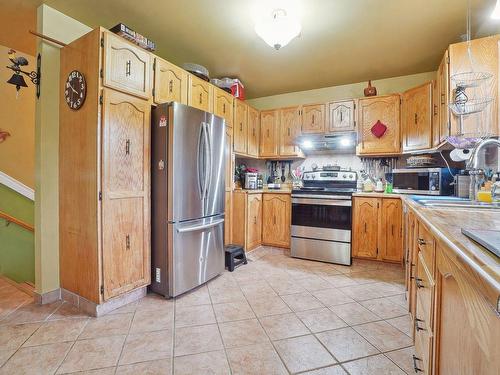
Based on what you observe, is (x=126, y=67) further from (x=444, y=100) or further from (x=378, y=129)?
(x=378, y=129)

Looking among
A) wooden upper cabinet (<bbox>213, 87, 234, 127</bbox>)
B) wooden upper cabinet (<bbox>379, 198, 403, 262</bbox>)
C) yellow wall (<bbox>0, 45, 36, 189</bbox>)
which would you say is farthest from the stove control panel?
yellow wall (<bbox>0, 45, 36, 189</bbox>)

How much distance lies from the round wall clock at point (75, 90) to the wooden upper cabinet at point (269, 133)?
2602mm

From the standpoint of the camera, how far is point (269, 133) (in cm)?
402

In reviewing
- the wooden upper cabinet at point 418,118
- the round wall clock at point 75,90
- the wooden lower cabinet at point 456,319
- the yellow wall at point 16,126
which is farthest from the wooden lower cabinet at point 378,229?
the yellow wall at point 16,126

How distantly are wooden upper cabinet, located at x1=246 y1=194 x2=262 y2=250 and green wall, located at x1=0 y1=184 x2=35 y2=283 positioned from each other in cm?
250

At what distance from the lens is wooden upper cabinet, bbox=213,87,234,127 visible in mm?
3098

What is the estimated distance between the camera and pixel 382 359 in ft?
4.83

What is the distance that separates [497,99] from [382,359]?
2040 millimetres

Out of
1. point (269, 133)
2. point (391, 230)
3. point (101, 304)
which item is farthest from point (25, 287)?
point (391, 230)

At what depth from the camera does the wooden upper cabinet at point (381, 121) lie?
3.27 meters

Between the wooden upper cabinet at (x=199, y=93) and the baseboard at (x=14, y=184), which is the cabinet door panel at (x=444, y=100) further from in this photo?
the baseboard at (x=14, y=184)

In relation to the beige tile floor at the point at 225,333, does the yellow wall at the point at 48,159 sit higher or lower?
higher

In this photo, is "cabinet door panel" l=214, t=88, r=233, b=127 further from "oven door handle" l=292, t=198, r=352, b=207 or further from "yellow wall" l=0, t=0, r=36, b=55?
"yellow wall" l=0, t=0, r=36, b=55

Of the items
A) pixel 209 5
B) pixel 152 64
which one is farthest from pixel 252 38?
pixel 152 64
